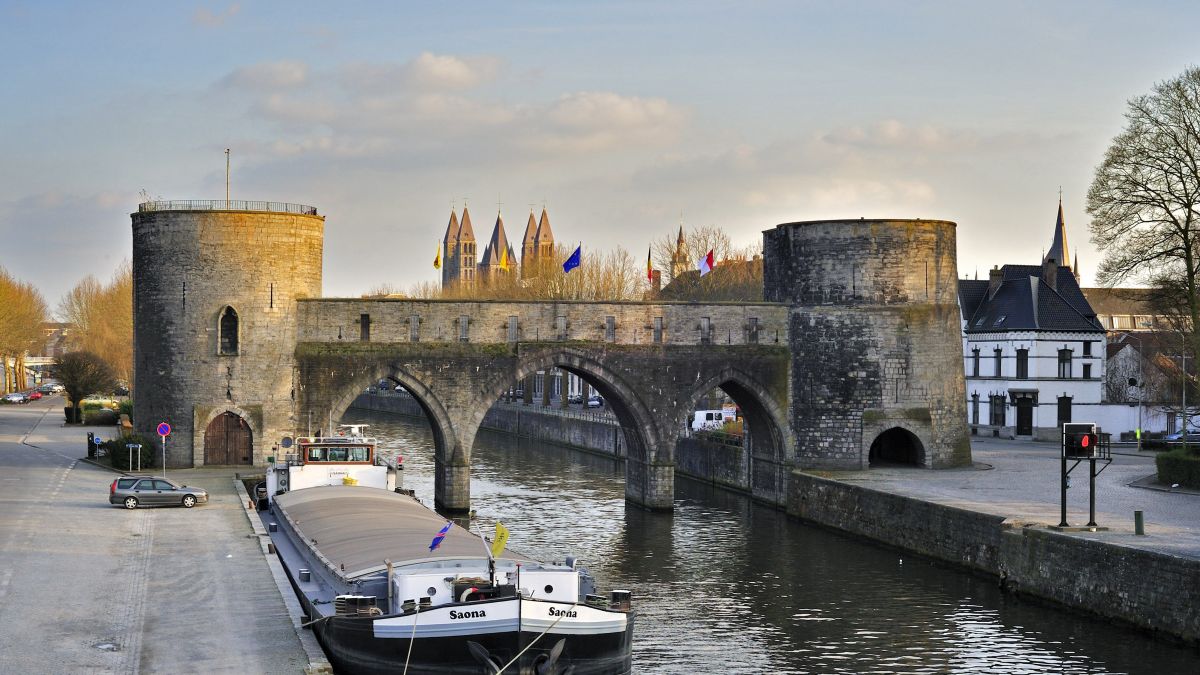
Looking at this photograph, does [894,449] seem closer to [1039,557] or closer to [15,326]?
[1039,557]

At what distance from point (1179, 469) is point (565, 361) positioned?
1763 centimetres

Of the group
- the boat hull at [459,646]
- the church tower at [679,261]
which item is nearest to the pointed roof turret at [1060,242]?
the church tower at [679,261]

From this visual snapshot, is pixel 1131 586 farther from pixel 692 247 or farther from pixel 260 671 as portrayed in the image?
pixel 692 247

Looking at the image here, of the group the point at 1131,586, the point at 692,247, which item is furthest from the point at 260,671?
the point at 692,247

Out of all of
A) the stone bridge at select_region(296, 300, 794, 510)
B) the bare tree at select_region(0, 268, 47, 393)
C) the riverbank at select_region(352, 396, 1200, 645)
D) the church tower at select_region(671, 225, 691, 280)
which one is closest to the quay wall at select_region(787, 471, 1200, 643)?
the riverbank at select_region(352, 396, 1200, 645)

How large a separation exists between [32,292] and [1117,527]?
380 feet

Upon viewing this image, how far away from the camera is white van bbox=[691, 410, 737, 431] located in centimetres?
6026

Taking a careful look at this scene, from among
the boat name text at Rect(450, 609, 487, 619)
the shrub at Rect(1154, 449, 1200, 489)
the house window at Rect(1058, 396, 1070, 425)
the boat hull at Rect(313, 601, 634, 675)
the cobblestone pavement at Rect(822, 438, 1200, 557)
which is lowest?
the boat hull at Rect(313, 601, 634, 675)

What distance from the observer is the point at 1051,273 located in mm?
59969

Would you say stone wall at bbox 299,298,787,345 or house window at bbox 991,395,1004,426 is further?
house window at bbox 991,395,1004,426

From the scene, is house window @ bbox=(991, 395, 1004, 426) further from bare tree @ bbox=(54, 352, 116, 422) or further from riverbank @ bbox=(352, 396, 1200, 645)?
bare tree @ bbox=(54, 352, 116, 422)

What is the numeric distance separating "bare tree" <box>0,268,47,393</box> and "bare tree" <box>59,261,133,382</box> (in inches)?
132

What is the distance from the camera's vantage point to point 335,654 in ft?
65.7

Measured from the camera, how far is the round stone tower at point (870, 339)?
42.2 m
